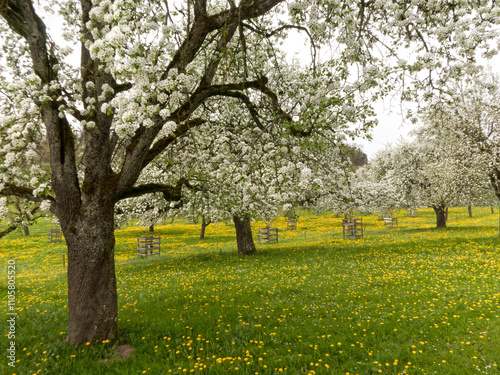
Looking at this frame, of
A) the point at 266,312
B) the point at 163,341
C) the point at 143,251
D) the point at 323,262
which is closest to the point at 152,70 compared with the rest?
the point at 163,341

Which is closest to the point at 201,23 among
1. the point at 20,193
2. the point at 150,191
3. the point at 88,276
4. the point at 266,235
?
the point at 150,191

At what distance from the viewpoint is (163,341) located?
647 cm

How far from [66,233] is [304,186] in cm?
542

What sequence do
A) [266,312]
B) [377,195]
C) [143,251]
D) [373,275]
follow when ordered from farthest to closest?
[377,195]
[143,251]
[373,275]
[266,312]

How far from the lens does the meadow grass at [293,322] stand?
18.1 ft

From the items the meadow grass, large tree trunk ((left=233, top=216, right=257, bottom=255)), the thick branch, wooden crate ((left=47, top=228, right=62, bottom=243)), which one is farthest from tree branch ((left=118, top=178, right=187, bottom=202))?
wooden crate ((left=47, top=228, right=62, bottom=243))

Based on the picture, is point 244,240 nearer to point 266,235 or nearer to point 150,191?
point 266,235

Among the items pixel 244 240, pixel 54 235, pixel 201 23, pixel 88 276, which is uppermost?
pixel 201 23

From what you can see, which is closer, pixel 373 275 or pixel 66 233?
pixel 66 233

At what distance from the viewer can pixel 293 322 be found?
7387mm

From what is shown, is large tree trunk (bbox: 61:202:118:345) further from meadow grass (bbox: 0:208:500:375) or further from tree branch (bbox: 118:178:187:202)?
tree branch (bbox: 118:178:187:202)

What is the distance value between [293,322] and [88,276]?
16.9 ft

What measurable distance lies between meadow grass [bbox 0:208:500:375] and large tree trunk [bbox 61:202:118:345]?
37 cm

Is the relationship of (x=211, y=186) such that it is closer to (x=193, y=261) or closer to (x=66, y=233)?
(x=66, y=233)
